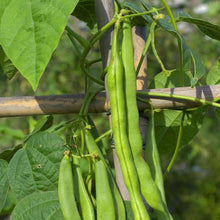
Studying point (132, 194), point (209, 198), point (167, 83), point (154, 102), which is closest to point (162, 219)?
point (132, 194)

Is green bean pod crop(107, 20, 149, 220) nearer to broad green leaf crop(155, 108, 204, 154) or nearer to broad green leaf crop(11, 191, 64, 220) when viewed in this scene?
broad green leaf crop(11, 191, 64, 220)

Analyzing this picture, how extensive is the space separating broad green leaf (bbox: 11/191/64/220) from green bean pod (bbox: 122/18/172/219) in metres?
0.16

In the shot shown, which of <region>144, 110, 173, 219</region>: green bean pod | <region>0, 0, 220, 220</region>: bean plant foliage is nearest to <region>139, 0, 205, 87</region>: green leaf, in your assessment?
<region>0, 0, 220, 220</region>: bean plant foliage

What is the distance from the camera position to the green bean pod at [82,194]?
55cm

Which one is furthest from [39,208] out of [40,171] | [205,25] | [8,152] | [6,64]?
[205,25]

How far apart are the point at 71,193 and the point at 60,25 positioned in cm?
24

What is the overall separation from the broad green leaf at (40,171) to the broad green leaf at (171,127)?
258 mm

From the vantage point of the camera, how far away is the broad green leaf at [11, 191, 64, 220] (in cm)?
58

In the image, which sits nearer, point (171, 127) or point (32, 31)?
point (32, 31)

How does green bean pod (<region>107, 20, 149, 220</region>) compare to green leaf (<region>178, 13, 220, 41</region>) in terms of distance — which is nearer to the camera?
green bean pod (<region>107, 20, 149, 220</region>)

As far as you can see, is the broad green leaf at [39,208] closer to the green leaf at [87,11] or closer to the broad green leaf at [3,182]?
the broad green leaf at [3,182]

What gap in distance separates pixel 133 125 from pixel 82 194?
13 centimetres

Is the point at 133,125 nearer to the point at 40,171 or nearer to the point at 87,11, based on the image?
the point at 40,171

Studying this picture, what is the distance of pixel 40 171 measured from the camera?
24.0 inches
